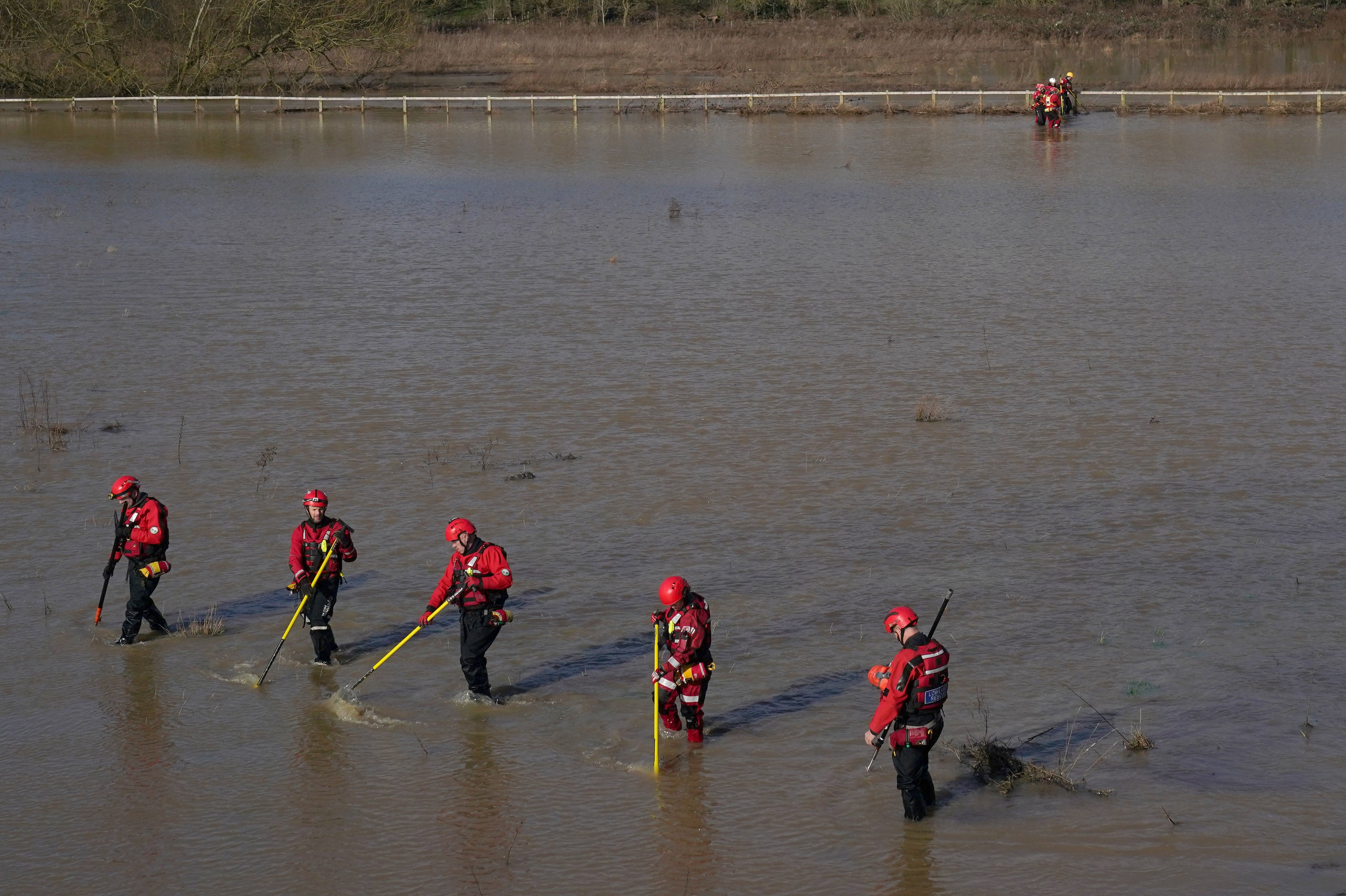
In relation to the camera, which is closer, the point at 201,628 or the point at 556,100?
the point at 201,628

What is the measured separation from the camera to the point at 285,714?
1159 cm

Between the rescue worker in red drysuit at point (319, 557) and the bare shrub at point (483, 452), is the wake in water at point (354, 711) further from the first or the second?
the bare shrub at point (483, 452)

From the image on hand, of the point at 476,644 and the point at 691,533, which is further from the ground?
the point at 476,644

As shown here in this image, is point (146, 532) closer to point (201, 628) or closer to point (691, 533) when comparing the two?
point (201, 628)

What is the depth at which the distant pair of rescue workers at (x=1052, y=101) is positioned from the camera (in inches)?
1932

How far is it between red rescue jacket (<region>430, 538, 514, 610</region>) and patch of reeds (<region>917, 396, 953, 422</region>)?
961cm

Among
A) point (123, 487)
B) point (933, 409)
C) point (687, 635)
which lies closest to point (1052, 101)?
point (933, 409)

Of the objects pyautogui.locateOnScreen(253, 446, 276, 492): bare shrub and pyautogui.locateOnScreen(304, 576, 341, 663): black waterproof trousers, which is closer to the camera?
pyautogui.locateOnScreen(304, 576, 341, 663): black waterproof trousers

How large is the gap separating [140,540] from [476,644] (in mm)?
3137

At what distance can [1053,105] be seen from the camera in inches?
1929

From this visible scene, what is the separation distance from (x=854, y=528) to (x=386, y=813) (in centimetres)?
718

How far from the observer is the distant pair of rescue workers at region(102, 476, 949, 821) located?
9.32 meters

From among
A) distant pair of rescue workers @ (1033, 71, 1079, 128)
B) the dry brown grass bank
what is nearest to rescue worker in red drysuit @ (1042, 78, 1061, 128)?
distant pair of rescue workers @ (1033, 71, 1079, 128)

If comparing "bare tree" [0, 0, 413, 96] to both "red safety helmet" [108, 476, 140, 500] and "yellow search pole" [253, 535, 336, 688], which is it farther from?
"yellow search pole" [253, 535, 336, 688]
